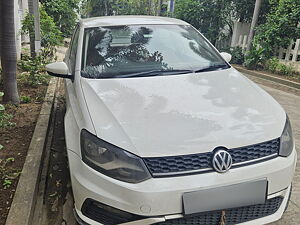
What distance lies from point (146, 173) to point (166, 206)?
8.7 inches

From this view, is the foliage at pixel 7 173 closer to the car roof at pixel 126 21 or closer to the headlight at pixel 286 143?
the car roof at pixel 126 21

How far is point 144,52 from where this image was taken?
289 cm

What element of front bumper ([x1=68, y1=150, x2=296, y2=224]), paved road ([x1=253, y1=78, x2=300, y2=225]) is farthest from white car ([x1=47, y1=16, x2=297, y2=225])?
paved road ([x1=253, y1=78, x2=300, y2=225])

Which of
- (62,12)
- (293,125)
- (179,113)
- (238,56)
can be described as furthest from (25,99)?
(62,12)

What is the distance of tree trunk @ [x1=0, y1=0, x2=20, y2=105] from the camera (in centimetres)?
375

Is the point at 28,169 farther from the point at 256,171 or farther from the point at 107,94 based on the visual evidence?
the point at 256,171

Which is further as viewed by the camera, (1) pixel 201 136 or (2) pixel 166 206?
(1) pixel 201 136

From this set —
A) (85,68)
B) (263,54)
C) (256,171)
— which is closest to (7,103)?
(85,68)

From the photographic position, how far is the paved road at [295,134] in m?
2.37

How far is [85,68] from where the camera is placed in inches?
104

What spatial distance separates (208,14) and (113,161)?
11.7 metres

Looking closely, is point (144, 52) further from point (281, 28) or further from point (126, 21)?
point (281, 28)

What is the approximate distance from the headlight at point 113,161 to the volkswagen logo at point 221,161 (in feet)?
1.34

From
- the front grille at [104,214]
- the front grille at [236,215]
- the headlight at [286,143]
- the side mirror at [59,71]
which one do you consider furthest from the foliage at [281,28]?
the front grille at [104,214]
